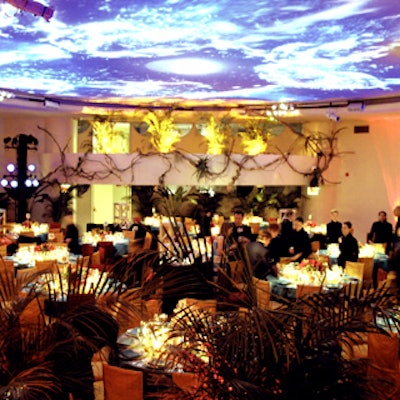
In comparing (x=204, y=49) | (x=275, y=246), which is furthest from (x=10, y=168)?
(x=204, y=49)

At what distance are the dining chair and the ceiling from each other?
3236 mm

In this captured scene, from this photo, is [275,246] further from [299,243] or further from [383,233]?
[383,233]

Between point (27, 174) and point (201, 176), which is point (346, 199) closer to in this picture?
point (201, 176)

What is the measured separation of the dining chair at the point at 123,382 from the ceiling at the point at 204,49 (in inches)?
127

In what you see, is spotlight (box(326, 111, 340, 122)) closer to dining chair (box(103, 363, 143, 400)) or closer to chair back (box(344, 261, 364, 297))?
chair back (box(344, 261, 364, 297))

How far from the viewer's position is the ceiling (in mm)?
6656

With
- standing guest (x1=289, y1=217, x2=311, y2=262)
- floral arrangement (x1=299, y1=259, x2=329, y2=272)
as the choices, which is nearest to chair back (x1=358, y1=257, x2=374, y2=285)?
A: standing guest (x1=289, y1=217, x2=311, y2=262)

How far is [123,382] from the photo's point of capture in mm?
5145

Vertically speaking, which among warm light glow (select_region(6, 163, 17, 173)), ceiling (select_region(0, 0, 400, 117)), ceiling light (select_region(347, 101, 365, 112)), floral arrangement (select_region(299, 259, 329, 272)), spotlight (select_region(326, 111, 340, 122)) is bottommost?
floral arrangement (select_region(299, 259, 329, 272))

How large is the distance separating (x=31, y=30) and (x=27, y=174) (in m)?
10.0

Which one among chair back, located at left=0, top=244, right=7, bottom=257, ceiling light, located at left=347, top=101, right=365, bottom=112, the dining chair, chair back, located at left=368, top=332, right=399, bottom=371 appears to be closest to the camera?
the dining chair

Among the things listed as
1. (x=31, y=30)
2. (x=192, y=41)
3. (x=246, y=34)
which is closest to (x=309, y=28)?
(x=246, y=34)

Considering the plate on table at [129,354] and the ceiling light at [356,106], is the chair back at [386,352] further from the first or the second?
the ceiling light at [356,106]

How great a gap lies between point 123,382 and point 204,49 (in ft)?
17.5
